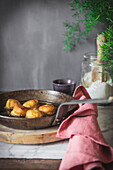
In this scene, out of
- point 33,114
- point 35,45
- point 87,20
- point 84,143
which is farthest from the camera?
point 35,45

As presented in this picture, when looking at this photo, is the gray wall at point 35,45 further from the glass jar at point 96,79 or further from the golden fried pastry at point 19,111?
the golden fried pastry at point 19,111

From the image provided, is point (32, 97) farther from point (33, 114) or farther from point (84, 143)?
point (84, 143)

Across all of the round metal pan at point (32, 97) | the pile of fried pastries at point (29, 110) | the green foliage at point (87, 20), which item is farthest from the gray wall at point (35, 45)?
the pile of fried pastries at point (29, 110)

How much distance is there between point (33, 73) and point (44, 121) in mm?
825

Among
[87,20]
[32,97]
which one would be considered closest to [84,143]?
[32,97]

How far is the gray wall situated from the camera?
59.0 inches

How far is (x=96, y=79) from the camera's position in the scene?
1.27m

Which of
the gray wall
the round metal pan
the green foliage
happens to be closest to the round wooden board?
the round metal pan

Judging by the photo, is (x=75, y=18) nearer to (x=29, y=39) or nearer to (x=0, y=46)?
(x=29, y=39)

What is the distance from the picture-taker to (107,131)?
960mm

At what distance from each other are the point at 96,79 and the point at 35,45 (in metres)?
0.54

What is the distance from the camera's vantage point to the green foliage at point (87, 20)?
4.46 ft

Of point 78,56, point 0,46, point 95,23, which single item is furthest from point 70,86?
point 0,46

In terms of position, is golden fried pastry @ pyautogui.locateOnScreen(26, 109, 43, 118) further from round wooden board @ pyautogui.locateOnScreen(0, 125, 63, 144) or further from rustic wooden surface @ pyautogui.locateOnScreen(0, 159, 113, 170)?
rustic wooden surface @ pyautogui.locateOnScreen(0, 159, 113, 170)
